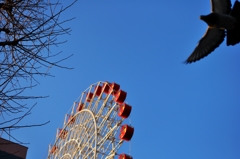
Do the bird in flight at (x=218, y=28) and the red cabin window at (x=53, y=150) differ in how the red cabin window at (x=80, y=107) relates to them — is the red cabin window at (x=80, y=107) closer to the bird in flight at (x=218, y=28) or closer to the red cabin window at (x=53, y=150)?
the red cabin window at (x=53, y=150)

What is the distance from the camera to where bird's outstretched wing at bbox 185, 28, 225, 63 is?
778 centimetres

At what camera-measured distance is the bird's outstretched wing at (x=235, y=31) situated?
7.28 metres

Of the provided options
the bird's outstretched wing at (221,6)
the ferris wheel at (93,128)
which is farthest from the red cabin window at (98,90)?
the bird's outstretched wing at (221,6)

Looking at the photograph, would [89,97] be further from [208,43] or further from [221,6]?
[221,6]

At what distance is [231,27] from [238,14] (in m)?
0.40

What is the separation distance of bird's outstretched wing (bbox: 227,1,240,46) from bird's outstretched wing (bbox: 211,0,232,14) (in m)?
0.13

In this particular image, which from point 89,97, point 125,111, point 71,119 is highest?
point 89,97

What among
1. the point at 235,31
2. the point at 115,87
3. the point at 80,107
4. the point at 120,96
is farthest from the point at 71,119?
the point at 235,31

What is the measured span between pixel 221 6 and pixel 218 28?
52cm

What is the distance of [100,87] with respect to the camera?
88.6 feet

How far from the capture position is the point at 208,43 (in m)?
7.89

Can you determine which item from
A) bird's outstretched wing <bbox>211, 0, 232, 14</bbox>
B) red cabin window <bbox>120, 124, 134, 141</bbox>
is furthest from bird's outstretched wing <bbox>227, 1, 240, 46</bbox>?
red cabin window <bbox>120, 124, 134, 141</bbox>

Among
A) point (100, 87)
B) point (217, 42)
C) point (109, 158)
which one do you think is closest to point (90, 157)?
point (109, 158)

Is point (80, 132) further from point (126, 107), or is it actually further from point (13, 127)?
point (13, 127)
